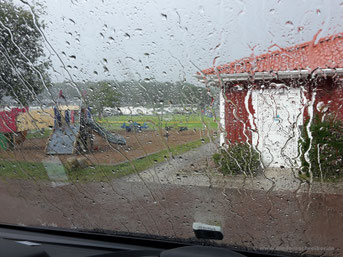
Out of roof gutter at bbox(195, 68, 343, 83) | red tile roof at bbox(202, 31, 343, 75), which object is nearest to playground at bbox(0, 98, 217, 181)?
roof gutter at bbox(195, 68, 343, 83)

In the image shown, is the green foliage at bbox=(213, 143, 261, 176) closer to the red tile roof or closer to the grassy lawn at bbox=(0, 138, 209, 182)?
the grassy lawn at bbox=(0, 138, 209, 182)

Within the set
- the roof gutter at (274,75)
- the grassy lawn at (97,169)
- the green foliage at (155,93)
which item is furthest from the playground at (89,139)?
the roof gutter at (274,75)

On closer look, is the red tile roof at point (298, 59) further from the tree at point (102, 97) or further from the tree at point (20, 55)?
the tree at point (20, 55)

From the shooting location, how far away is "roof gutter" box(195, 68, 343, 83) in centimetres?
245

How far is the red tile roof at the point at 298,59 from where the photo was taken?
242 cm

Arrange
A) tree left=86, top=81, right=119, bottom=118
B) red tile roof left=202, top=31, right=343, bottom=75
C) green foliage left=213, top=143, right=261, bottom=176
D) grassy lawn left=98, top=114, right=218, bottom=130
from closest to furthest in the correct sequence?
red tile roof left=202, top=31, right=343, bottom=75 < green foliage left=213, top=143, right=261, bottom=176 < grassy lawn left=98, top=114, right=218, bottom=130 < tree left=86, top=81, right=119, bottom=118

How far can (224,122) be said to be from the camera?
2893 millimetres

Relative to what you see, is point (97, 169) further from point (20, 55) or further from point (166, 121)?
point (20, 55)

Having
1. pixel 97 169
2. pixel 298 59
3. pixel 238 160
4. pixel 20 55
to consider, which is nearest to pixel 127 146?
pixel 97 169

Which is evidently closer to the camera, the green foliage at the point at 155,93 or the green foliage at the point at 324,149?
the green foliage at the point at 324,149

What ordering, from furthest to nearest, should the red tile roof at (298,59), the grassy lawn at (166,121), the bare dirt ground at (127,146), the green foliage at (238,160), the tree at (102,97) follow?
the tree at (102,97)
the bare dirt ground at (127,146)
the grassy lawn at (166,121)
the green foliage at (238,160)
the red tile roof at (298,59)

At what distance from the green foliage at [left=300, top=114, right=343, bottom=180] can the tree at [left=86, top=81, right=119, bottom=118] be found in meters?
1.59

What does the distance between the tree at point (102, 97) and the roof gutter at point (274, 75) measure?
31.1 inches

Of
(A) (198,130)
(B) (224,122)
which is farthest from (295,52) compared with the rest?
(A) (198,130)
